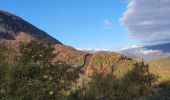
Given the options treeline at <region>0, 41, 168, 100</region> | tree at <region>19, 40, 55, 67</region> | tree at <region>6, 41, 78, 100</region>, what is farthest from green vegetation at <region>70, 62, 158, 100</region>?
tree at <region>6, 41, 78, 100</region>

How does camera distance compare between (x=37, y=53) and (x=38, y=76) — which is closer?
(x=38, y=76)

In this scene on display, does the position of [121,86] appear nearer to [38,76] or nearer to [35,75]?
[38,76]

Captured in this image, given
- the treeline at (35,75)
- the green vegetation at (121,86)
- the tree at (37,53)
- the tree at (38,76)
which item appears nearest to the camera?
the treeline at (35,75)

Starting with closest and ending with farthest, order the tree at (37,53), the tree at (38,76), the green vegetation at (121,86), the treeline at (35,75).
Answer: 1. the treeline at (35,75)
2. the tree at (38,76)
3. the tree at (37,53)
4. the green vegetation at (121,86)

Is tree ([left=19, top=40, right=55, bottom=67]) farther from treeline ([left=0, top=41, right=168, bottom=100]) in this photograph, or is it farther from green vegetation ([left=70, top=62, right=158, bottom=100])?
green vegetation ([left=70, top=62, right=158, bottom=100])

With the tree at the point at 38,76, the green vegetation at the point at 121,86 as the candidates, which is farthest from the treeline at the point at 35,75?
the green vegetation at the point at 121,86

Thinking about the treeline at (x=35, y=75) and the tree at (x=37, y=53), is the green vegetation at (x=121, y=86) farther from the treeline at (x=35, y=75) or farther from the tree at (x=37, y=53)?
the tree at (x=37, y=53)

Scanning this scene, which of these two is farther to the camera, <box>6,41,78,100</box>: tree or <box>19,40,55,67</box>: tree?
<box>19,40,55,67</box>: tree

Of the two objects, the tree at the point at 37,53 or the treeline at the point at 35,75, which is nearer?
the treeline at the point at 35,75

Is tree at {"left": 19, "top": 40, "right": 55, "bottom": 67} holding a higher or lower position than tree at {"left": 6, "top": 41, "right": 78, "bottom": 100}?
higher

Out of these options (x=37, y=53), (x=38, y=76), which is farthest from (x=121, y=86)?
(x=38, y=76)

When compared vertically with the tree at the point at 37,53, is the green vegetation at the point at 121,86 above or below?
below

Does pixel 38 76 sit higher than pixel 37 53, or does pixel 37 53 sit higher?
pixel 37 53

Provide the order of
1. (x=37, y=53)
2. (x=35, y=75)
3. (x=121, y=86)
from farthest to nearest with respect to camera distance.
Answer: (x=121, y=86) → (x=37, y=53) → (x=35, y=75)
